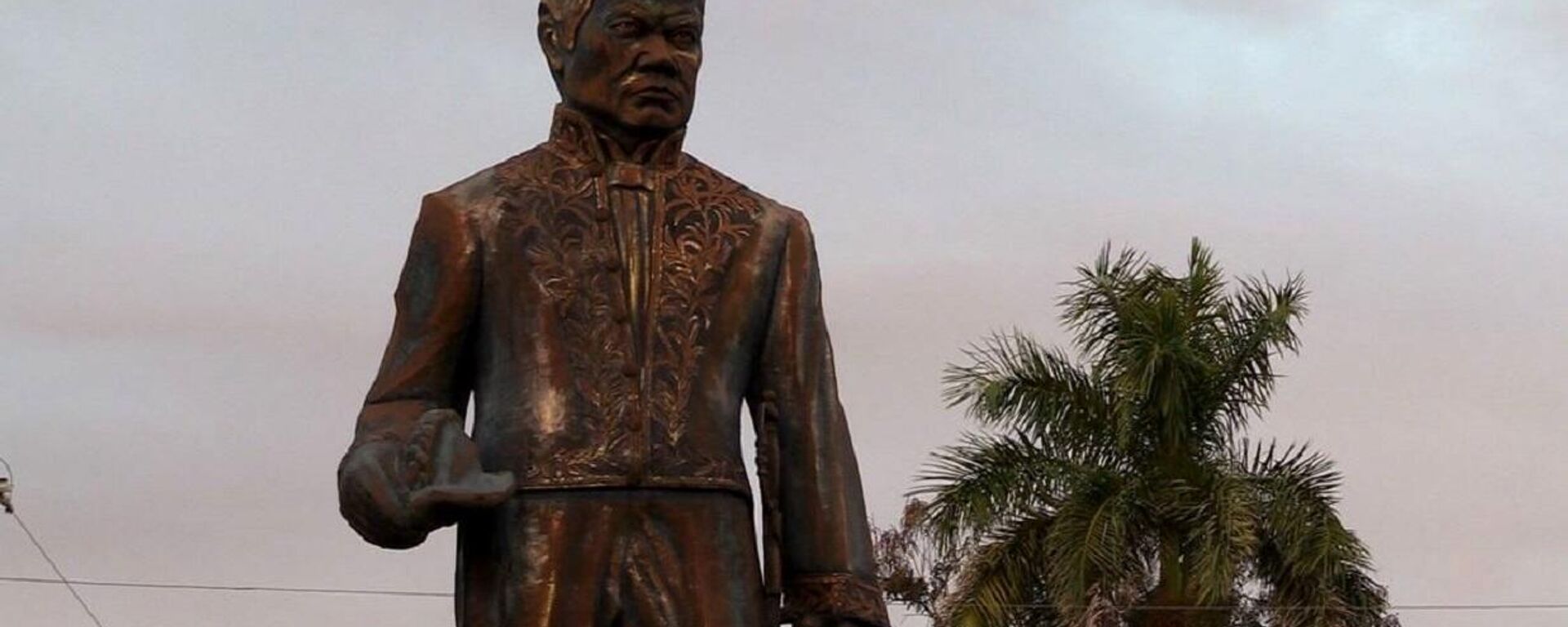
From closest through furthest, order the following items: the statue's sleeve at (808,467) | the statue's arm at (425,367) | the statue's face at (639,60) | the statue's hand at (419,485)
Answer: the statue's hand at (419,485), the statue's arm at (425,367), the statue's sleeve at (808,467), the statue's face at (639,60)

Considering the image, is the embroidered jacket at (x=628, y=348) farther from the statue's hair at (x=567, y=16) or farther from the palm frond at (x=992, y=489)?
the palm frond at (x=992, y=489)

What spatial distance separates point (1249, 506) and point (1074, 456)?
2.01m

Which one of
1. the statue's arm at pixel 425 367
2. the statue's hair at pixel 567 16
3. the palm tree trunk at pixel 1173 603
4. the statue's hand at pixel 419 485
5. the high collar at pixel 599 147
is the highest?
the palm tree trunk at pixel 1173 603

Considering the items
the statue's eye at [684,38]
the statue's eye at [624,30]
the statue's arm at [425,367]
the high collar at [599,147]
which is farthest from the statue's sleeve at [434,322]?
the statue's eye at [684,38]

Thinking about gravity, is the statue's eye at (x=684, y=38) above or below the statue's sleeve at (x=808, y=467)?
above

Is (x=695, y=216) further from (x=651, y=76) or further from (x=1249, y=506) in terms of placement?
(x=1249, y=506)

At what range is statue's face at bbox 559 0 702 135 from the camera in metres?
9.52

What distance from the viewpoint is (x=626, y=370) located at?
30.8 ft

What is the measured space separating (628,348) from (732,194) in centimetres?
63

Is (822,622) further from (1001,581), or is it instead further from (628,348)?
(1001,581)

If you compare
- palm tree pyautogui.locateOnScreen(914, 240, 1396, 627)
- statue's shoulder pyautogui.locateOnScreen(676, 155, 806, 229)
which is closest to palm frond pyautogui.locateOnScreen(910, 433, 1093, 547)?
palm tree pyautogui.locateOnScreen(914, 240, 1396, 627)

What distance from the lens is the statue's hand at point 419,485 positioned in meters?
8.85

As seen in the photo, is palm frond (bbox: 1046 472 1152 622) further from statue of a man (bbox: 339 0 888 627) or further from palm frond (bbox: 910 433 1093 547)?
statue of a man (bbox: 339 0 888 627)

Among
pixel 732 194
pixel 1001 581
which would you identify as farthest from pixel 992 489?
pixel 732 194
